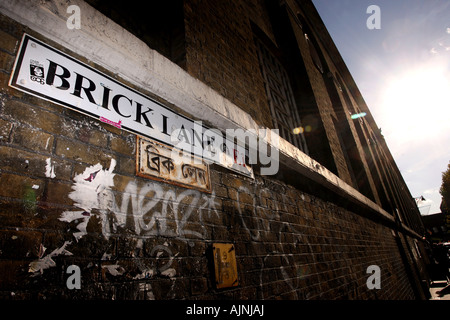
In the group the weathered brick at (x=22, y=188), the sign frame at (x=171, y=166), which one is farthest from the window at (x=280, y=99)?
the weathered brick at (x=22, y=188)

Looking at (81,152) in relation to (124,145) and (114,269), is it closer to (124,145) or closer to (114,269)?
(124,145)

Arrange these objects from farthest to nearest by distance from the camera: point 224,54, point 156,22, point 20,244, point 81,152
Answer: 1. point 224,54
2. point 156,22
3. point 81,152
4. point 20,244

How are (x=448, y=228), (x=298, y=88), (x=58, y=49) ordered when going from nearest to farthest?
(x=58, y=49) → (x=298, y=88) → (x=448, y=228)

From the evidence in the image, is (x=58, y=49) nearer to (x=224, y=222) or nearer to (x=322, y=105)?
(x=224, y=222)

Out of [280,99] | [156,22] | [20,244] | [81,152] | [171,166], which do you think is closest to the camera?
[20,244]

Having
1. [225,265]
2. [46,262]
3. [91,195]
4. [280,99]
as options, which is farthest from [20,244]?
[280,99]

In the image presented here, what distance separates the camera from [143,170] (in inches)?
44.5

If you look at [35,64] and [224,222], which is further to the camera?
[224,222]

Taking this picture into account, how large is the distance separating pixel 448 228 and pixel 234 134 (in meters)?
49.9

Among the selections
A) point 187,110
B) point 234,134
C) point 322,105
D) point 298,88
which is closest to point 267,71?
point 298,88

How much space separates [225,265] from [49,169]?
101 cm

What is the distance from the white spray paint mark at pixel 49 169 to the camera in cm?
83

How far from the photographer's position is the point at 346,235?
3.20 m

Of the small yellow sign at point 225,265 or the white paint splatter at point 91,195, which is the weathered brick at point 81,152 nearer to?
the white paint splatter at point 91,195
